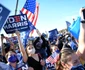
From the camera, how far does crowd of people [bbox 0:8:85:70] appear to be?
10.7ft

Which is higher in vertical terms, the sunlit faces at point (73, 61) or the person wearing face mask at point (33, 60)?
the sunlit faces at point (73, 61)

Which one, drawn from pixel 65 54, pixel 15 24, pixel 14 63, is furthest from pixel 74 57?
pixel 15 24

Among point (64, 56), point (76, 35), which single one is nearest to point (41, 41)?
point (76, 35)

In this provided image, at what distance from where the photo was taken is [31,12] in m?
9.43

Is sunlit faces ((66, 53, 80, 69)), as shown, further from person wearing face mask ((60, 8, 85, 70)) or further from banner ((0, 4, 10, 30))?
banner ((0, 4, 10, 30))

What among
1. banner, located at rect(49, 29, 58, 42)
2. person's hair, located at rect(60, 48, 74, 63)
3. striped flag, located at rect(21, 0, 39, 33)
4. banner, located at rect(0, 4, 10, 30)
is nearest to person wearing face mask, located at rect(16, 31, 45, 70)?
banner, located at rect(0, 4, 10, 30)

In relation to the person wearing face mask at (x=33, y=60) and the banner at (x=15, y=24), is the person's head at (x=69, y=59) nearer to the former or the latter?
the person wearing face mask at (x=33, y=60)

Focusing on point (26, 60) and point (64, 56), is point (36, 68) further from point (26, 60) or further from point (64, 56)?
Result: point (64, 56)

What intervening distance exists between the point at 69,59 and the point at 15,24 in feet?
11.1

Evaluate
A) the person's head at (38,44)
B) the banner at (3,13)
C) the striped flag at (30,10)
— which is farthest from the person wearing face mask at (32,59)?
the striped flag at (30,10)

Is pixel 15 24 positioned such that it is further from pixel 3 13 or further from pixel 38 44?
pixel 38 44

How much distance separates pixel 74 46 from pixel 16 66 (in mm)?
2257

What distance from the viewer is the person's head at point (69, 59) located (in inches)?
128

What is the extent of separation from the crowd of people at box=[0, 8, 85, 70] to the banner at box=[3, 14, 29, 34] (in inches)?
14.4
